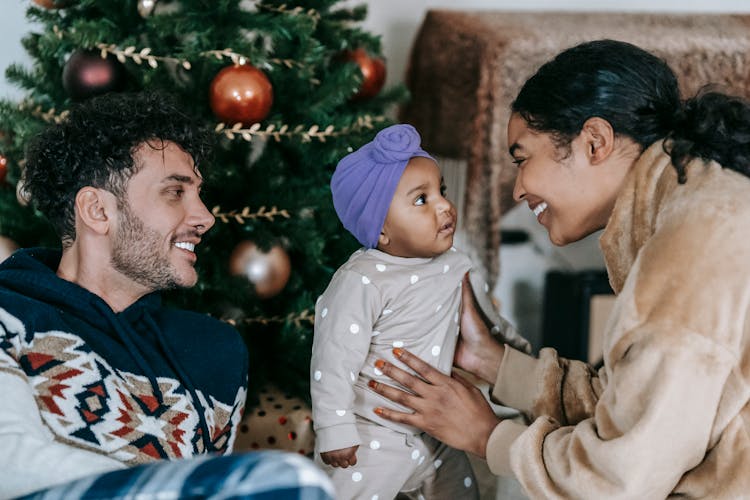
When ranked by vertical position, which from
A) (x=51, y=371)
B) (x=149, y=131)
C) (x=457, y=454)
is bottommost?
(x=457, y=454)

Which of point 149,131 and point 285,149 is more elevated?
point 149,131

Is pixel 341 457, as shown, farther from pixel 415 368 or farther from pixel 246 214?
pixel 246 214

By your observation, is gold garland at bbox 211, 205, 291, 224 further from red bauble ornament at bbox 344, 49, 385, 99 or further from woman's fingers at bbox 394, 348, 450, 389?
woman's fingers at bbox 394, 348, 450, 389

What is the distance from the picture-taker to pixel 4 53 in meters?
2.45

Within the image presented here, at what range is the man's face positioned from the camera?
1.51 metres

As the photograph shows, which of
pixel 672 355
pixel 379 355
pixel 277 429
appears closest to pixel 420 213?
pixel 379 355

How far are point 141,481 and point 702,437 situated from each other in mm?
787

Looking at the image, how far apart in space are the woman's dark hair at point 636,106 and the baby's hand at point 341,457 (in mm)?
671

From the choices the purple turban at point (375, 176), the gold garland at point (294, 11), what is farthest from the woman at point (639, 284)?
the gold garland at point (294, 11)

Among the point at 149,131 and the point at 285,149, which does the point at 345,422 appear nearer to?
the point at 149,131

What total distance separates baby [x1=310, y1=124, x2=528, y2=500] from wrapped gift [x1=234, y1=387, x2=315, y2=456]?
493mm

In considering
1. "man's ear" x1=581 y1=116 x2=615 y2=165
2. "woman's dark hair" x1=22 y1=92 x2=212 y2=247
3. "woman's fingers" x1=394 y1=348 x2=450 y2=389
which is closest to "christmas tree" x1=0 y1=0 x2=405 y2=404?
"woman's dark hair" x1=22 y1=92 x2=212 y2=247

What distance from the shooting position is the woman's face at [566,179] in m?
1.37

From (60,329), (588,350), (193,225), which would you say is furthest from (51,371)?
(588,350)
